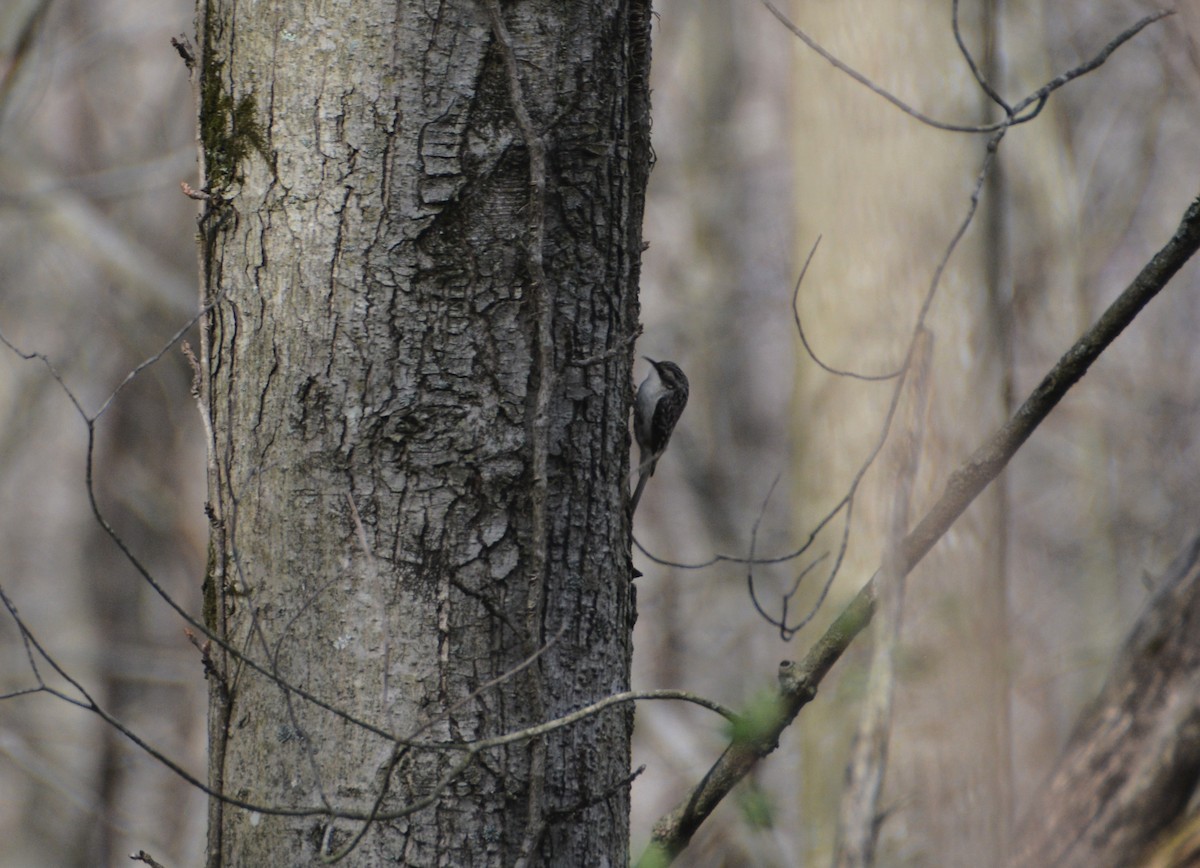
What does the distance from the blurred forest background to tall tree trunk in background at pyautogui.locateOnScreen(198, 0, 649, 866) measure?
184cm

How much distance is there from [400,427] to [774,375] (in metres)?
11.2

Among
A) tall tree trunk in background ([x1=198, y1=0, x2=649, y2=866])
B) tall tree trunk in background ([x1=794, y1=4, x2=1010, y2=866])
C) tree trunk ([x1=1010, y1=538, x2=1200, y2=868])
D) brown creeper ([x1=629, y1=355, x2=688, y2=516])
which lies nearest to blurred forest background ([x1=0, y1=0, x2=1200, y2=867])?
tall tree trunk in background ([x1=794, y1=4, x2=1010, y2=866])

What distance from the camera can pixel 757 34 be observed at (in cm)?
1291

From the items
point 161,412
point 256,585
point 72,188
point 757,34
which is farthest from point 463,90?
point 757,34

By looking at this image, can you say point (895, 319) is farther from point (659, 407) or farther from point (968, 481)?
point (968, 481)

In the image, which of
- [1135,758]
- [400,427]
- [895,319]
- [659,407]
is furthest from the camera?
[895,319]

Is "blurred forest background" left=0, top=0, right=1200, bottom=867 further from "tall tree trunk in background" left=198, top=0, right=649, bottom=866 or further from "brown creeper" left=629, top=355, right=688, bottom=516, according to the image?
"tall tree trunk in background" left=198, top=0, right=649, bottom=866

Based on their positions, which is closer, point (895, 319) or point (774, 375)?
point (895, 319)

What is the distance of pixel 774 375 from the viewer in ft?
41.3

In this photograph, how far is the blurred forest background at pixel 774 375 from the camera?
15.1 feet

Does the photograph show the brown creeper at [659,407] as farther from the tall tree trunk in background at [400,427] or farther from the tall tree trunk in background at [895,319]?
the tall tree trunk in background at [400,427]

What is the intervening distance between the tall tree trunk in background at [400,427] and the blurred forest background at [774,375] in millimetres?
1839

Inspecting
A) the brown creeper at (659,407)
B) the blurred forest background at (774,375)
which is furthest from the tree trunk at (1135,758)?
the brown creeper at (659,407)

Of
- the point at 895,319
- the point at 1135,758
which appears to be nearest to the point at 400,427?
the point at 1135,758
